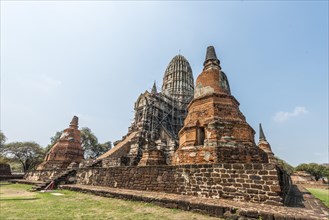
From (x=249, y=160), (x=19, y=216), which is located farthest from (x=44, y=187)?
(x=249, y=160)

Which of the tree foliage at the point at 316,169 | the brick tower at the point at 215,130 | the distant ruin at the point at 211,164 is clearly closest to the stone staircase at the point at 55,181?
the distant ruin at the point at 211,164

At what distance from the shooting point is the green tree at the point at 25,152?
99.7ft

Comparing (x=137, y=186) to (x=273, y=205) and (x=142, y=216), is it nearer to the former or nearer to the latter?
(x=142, y=216)

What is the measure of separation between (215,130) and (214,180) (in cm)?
197

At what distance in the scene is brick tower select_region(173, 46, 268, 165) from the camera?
676 centimetres

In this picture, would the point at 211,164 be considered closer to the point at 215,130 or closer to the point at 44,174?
the point at 215,130

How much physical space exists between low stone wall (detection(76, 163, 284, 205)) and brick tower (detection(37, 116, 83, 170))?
12.8 m

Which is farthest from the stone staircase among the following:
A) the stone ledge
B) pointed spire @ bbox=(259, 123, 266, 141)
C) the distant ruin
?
pointed spire @ bbox=(259, 123, 266, 141)

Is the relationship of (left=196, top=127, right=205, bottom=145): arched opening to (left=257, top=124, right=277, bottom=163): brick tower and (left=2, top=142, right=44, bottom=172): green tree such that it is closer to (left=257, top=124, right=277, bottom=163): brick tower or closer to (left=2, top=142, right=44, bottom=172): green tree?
(left=257, top=124, right=277, bottom=163): brick tower

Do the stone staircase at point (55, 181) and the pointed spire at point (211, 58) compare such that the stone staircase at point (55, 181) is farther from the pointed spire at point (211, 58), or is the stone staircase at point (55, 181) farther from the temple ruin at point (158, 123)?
the pointed spire at point (211, 58)

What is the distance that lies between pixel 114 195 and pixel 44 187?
23.0 feet

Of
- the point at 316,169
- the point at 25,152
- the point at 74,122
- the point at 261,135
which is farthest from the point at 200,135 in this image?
the point at 316,169

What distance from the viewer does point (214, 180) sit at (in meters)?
6.00

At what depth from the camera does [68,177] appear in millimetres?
13555
